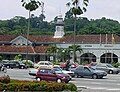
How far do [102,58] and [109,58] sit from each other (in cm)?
142

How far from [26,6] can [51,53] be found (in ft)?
38.6

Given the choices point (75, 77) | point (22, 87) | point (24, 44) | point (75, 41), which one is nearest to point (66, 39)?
point (75, 41)

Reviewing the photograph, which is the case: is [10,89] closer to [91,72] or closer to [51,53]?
[91,72]

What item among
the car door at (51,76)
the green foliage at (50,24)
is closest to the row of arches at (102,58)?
the car door at (51,76)

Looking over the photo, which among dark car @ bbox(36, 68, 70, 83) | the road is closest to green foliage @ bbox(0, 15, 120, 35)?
the road

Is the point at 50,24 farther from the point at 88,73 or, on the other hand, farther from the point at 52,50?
the point at 88,73

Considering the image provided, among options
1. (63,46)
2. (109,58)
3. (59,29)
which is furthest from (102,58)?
(59,29)

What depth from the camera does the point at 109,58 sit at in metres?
79.8

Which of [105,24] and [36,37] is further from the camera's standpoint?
[105,24]

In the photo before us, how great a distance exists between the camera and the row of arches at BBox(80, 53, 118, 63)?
260ft

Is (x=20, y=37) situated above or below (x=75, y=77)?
above

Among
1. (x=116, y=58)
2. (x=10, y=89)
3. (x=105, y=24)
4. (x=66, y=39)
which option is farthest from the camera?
(x=105, y=24)

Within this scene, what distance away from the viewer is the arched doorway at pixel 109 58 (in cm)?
7901

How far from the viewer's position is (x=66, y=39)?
85.0 meters
